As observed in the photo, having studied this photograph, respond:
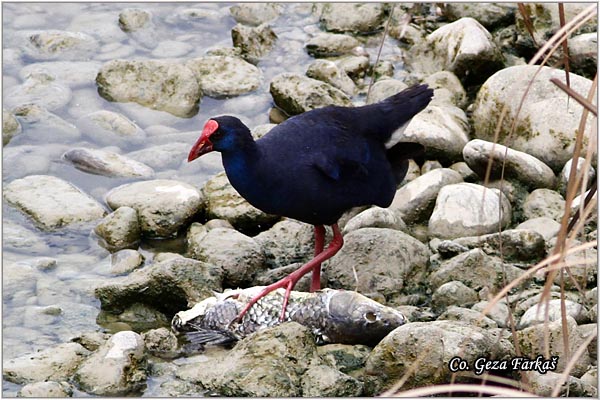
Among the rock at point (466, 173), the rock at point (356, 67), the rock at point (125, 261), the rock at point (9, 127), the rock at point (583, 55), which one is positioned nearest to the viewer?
the rock at point (125, 261)

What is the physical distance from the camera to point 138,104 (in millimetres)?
7711

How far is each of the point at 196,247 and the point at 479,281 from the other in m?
1.72

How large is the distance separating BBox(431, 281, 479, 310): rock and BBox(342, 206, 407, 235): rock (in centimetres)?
79

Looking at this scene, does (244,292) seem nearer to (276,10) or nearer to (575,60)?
(575,60)

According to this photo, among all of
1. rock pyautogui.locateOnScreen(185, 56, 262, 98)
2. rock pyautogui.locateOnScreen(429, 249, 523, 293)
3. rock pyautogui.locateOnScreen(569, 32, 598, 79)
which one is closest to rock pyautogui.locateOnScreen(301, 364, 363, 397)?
rock pyautogui.locateOnScreen(429, 249, 523, 293)

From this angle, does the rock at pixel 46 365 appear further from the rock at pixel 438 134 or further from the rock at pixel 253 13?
the rock at pixel 253 13

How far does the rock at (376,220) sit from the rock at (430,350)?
159cm

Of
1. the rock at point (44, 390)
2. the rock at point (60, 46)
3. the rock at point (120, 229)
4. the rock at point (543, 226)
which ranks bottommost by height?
the rock at point (120, 229)

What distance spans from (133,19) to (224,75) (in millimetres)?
1320

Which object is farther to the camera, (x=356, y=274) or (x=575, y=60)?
(x=575, y=60)

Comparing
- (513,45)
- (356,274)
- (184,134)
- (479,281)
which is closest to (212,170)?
(184,134)

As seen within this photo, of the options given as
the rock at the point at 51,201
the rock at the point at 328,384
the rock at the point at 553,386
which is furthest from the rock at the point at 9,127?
the rock at the point at 553,386

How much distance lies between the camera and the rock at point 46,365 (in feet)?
15.2

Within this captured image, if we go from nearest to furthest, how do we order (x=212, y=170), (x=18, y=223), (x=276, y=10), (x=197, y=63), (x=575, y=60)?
1. (x=18, y=223)
2. (x=212, y=170)
3. (x=575, y=60)
4. (x=197, y=63)
5. (x=276, y=10)
